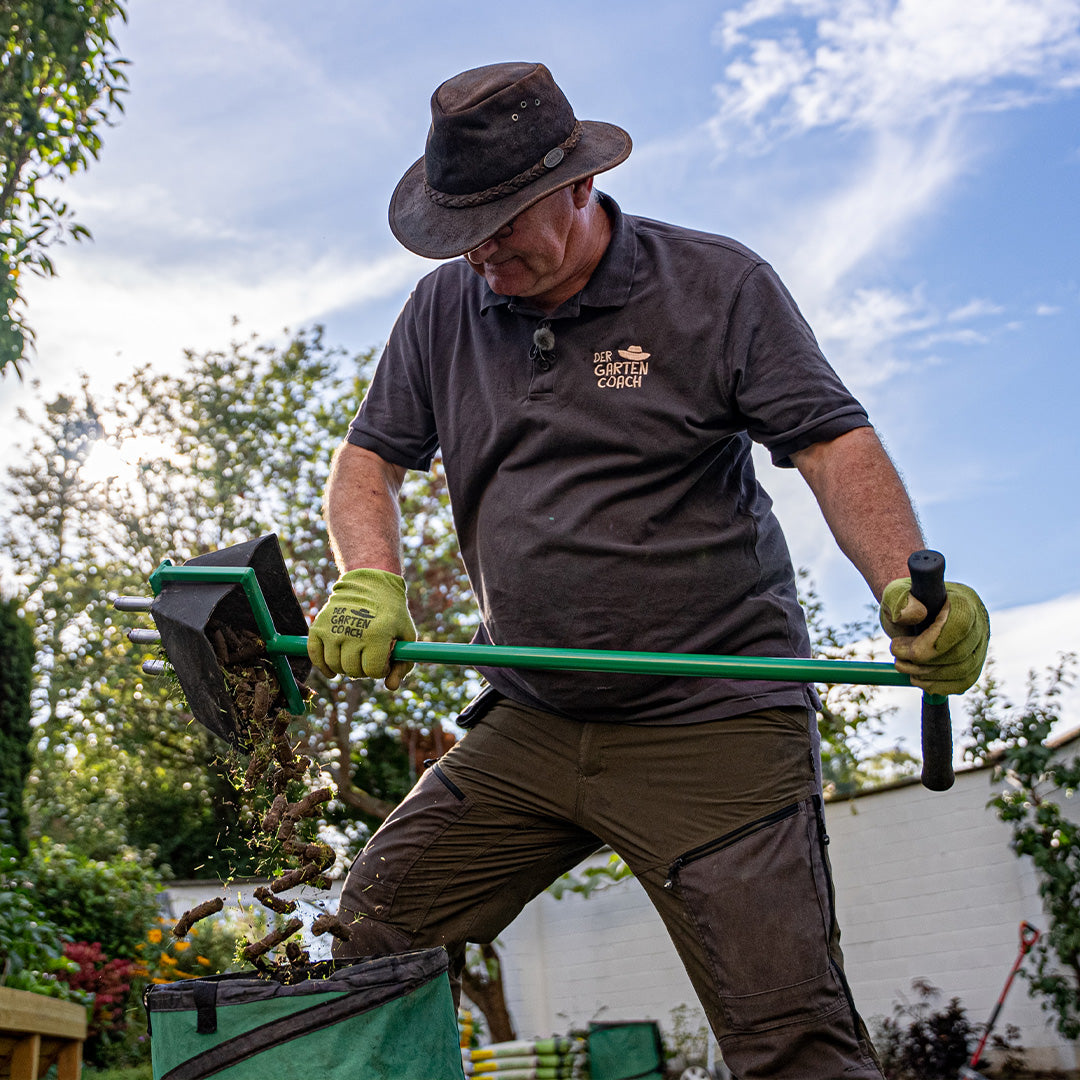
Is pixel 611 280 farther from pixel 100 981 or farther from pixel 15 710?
pixel 15 710

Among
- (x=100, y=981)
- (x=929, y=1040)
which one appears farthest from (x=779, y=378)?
(x=100, y=981)

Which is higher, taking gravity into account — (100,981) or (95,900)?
(95,900)

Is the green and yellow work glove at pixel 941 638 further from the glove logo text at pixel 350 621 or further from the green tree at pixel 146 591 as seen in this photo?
the green tree at pixel 146 591

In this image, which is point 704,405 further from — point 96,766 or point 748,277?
point 96,766

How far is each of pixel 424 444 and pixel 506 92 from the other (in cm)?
70

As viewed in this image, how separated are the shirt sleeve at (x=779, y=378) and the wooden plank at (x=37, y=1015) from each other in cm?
244

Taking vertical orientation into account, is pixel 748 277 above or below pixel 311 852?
above

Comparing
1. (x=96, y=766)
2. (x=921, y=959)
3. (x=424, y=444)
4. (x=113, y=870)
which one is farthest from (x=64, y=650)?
(x=424, y=444)

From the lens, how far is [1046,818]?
661 centimetres

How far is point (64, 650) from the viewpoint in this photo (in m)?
12.5

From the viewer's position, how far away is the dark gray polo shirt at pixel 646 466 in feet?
6.55

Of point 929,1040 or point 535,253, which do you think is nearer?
point 535,253

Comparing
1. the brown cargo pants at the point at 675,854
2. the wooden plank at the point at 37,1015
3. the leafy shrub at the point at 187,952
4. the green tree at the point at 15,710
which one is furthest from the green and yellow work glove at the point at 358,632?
the green tree at the point at 15,710

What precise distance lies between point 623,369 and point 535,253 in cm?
26
